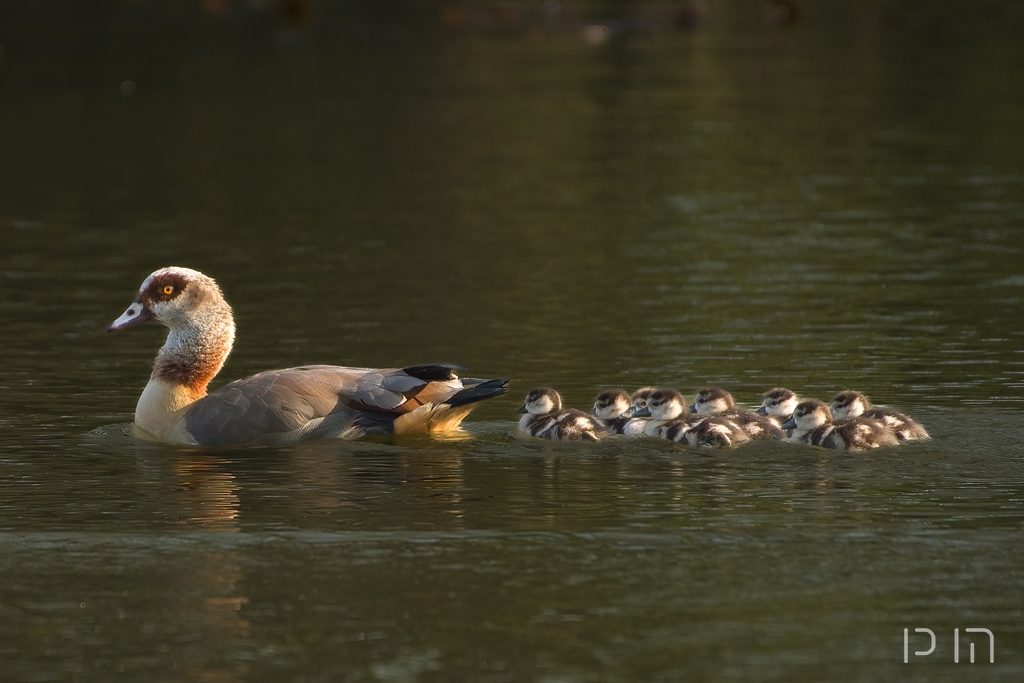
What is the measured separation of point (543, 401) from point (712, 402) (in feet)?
3.56

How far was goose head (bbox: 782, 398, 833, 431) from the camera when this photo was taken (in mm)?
10897

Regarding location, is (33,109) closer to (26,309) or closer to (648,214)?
(648,214)

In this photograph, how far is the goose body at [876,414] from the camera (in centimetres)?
1091

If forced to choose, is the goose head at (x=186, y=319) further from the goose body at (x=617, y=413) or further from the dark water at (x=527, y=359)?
the goose body at (x=617, y=413)

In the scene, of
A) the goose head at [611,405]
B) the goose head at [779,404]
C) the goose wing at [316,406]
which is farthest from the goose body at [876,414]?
the goose wing at [316,406]

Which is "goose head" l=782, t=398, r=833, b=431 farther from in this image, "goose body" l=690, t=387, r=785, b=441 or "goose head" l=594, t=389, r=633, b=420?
"goose head" l=594, t=389, r=633, b=420

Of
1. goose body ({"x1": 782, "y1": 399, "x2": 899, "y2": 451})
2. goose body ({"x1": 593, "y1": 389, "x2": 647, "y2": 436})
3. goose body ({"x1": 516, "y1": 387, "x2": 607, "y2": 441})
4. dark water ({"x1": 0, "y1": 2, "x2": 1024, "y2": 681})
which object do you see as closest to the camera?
dark water ({"x1": 0, "y1": 2, "x2": 1024, "y2": 681})

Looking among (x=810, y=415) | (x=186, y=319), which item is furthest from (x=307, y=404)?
(x=810, y=415)

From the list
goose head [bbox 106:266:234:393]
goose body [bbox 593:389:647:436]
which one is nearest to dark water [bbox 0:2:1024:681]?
goose body [bbox 593:389:647:436]

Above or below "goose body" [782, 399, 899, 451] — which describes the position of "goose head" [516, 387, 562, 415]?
above

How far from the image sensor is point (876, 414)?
10.9 m

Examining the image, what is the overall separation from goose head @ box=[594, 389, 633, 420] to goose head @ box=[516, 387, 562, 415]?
1.04 feet

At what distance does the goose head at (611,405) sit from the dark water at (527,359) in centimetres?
46

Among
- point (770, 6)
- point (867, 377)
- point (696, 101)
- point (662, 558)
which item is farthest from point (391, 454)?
point (770, 6)
